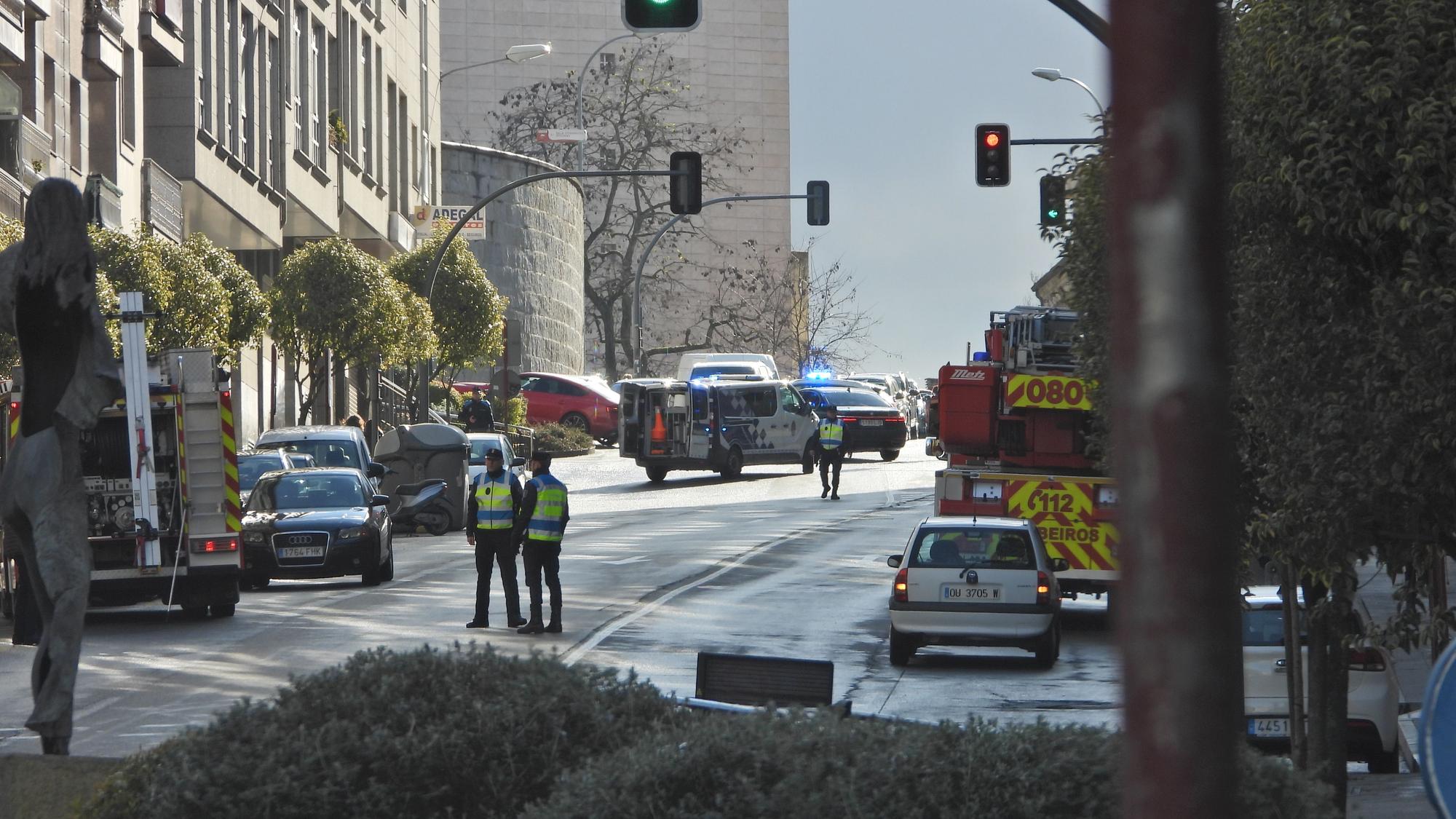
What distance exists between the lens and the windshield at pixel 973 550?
19469 mm

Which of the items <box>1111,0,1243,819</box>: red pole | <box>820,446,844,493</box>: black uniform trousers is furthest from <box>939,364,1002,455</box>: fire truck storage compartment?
<box>1111,0,1243,819</box>: red pole

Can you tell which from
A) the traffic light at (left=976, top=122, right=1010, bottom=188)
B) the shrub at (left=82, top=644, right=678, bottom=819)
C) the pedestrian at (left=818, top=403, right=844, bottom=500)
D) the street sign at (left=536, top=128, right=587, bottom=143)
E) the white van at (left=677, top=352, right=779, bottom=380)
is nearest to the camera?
the shrub at (left=82, top=644, right=678, bottom=819)

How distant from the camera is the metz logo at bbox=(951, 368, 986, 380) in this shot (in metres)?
23.1

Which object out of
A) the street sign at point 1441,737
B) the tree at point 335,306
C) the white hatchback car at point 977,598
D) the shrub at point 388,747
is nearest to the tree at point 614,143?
the tree at point 335,306

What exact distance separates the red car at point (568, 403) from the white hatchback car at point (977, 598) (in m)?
37.2

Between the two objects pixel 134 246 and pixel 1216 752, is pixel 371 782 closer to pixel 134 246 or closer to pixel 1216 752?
pixel 1216 752

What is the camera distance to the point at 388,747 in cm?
571

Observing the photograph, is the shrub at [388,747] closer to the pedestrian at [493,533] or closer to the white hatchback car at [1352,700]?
the white hatchback car at [1352,700]

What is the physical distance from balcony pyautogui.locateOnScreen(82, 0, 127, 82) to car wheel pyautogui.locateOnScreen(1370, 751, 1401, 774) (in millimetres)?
24845

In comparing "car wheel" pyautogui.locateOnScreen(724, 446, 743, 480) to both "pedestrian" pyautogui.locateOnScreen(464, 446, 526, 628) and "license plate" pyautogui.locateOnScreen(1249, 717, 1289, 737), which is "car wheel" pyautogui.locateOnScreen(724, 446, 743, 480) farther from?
"license plate" pyautogui.locateOnScreen(1249, 717, 1289, 737)

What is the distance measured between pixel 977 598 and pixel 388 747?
14.0 meters

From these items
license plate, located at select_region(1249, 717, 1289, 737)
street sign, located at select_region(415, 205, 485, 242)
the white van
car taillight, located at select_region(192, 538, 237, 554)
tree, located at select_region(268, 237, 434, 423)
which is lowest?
license plate, located at select_region(1249, 717, 1289, 737)

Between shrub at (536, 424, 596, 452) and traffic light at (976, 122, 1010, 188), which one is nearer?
traffic light at (976, 122, 1010, 188)

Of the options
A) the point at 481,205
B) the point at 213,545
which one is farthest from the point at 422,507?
the point at 213,545
